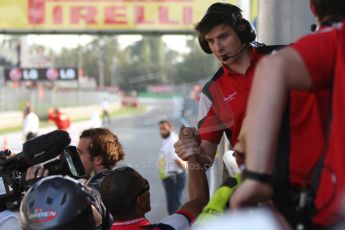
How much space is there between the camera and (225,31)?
293 cm

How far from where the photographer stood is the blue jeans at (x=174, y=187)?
927 centimetres

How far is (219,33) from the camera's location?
293 centimetres

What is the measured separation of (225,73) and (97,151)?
1409 millimetres

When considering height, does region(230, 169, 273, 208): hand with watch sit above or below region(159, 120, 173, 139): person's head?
above

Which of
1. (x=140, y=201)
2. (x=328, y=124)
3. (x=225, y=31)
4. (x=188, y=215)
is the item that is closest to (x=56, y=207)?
(x=188, y=215)

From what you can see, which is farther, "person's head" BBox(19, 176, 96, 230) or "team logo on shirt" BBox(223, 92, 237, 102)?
"team logo on shirt" BBox(223, 92, 237, 102)

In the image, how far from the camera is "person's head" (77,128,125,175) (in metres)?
4.18

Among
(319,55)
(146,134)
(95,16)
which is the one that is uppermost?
(95,16)

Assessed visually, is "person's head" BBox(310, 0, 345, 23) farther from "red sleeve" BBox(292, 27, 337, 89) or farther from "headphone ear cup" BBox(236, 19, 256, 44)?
"headphone ear cup" BBox(236, 19, 256, 44)

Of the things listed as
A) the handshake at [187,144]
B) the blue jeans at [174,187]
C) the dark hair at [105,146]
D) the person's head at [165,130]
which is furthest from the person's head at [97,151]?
the person's head at [165,130]

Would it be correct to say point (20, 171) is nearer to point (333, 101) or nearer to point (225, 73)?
Answer: point (225, 73)

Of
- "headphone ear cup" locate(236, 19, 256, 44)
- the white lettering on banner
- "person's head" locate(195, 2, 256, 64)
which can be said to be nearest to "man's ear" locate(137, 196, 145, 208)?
"person's head" locate(195, 2, 256, 64)

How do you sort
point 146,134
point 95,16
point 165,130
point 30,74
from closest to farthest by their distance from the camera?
point 165,130, point 95,16, point 146,134, point 30,74

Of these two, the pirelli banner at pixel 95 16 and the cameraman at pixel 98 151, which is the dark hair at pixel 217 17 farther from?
the pirelli banner at pixel 95 16
